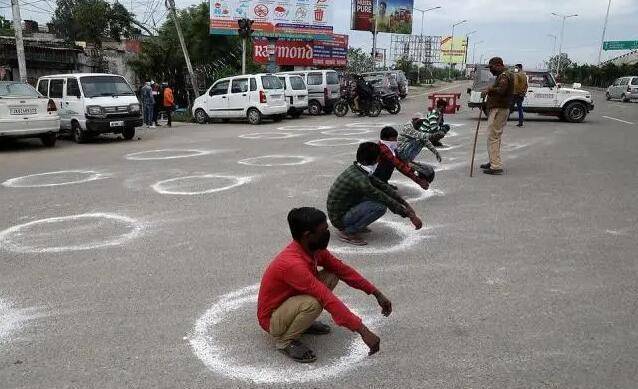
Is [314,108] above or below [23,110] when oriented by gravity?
below

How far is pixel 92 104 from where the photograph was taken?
13.4m

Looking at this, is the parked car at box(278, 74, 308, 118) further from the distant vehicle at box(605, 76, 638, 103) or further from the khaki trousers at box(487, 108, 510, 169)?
the distant vehicle at box(605, 76, 638, 103)

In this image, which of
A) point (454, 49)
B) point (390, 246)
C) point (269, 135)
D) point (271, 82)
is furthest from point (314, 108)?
point (454, 49)

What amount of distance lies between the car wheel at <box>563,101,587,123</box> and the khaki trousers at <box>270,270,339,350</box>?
1692cm

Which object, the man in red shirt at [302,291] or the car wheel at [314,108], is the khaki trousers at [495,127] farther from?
the car wheel at [314,108]

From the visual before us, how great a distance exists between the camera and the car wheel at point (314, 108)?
2220cm

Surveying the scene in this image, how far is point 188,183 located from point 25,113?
20.7ft

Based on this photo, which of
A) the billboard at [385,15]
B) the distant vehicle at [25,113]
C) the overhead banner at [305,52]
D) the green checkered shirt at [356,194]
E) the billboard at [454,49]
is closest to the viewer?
the green checkered shirt at [356,194]

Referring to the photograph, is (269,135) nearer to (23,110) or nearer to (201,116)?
(201,116)

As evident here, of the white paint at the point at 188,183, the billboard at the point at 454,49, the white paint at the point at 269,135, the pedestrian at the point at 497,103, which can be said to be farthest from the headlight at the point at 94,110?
the billboard at the point at 454,49

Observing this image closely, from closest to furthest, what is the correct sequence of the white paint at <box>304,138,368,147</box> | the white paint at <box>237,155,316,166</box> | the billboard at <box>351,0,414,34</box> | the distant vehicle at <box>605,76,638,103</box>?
1. the white paint at <box>237,155,316,166</box>
2. the white paint at <box>304,138,368,147</box>
3. the distant vehicle at <box>605,76,638,103</box>
4. the billboard at <box>351,0,414,34</box>

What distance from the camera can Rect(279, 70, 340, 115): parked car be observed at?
21.8 metres

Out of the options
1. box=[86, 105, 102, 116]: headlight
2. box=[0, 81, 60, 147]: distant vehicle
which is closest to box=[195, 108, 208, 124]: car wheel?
box=[86, 105, 102, 116]: headlight

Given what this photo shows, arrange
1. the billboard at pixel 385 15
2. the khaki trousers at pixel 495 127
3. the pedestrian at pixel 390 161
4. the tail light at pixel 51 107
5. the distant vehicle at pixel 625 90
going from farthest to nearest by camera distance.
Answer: the billboard at pixel 385 15 < the distant vehicle at pixel 625 90 < the tail light at pixel 51 107 < the khaki trousers at pixel 495 127 < the pedestrian at pixel 390 161
